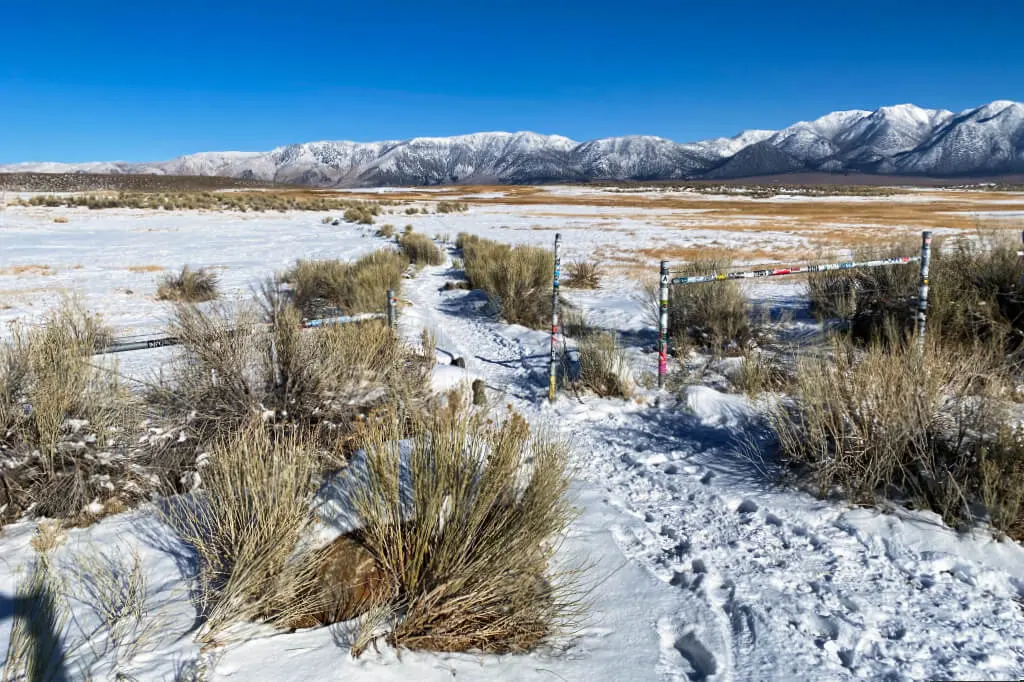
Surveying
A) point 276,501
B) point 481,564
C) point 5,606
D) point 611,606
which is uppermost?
point 276,501

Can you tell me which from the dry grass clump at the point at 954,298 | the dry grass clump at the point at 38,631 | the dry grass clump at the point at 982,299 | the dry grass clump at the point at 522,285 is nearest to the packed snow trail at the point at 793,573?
the dry grass clump at the point at 38,631

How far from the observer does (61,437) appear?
3.74 m

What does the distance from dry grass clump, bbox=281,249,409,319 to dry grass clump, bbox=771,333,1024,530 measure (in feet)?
22.5

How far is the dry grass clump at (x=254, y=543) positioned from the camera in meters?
2.55

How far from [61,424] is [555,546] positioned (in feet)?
9.86

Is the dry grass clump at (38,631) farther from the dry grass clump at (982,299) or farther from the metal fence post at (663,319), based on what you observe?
the dry grass clump at (982,299)

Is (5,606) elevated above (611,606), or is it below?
above

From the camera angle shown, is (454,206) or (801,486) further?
(454,206)

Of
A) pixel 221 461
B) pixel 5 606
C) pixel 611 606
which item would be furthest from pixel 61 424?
pixel 611 606

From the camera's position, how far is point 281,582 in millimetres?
2633

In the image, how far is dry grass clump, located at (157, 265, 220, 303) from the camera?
11.6 m

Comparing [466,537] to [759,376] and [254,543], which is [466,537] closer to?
[254,543]

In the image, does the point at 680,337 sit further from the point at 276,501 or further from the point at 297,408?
the point at 276,501

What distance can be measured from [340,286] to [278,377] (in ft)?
23.3
